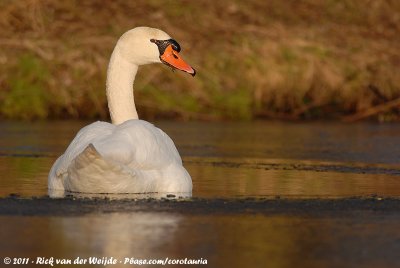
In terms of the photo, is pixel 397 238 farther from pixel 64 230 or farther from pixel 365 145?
pixel 365 145

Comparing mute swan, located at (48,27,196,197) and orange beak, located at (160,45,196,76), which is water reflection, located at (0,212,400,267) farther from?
orange beak, located at (160,45,196,76)

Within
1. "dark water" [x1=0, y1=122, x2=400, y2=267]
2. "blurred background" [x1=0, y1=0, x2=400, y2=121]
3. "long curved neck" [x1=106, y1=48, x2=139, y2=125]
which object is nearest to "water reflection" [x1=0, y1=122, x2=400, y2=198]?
"dark water" [x1=0, y1=122, x2=400, y2=267]

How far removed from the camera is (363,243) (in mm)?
7230

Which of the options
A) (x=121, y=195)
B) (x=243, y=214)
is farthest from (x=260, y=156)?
(x=243, y=214)

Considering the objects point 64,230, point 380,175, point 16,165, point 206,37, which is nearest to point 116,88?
point 16,165

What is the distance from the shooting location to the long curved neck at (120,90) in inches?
Result: 439

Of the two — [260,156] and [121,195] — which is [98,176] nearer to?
[121,195]

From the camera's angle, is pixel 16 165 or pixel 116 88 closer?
pixel 116 88

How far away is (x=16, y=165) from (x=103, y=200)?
329 cm


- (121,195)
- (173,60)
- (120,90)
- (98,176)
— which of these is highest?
(173,60)

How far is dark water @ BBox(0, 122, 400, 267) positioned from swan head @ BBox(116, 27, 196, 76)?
3.46 feet

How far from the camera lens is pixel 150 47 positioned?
11195 mm

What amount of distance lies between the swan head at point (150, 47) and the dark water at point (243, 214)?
3.46 feet

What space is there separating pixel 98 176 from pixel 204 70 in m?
10.3
